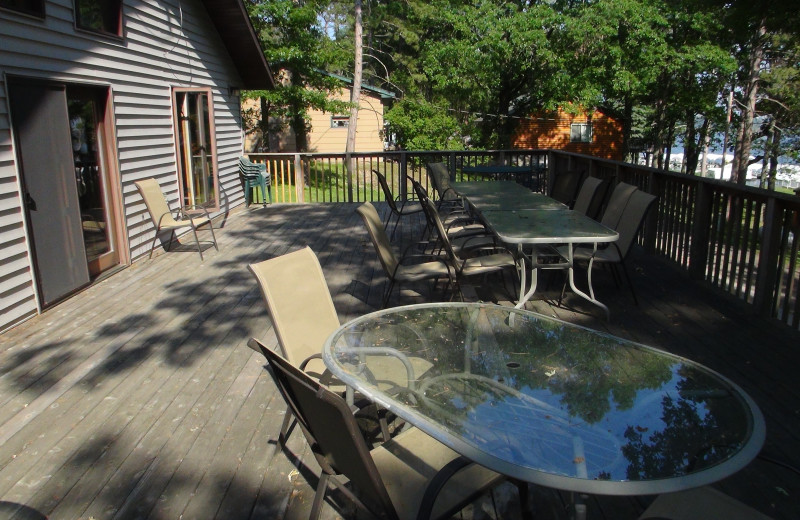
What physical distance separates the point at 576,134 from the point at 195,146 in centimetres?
2111

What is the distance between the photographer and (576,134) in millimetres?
26797

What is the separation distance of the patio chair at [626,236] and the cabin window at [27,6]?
450 cm

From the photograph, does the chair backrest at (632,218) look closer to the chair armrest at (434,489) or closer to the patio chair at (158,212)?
the chair armrest at (434,489)

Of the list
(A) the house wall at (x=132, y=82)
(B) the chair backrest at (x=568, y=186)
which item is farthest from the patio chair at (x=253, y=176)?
(B) the chair backrest at (x=568, y=186)

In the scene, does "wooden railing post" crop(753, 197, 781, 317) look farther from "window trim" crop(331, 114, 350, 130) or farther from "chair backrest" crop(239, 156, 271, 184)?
"window trim" crop(331, 114, 350, 130)

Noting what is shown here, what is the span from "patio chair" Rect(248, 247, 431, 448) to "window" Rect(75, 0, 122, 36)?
4.25 m

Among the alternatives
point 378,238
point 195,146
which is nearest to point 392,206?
point 378,238

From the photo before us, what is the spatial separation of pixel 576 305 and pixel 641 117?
1132 inches

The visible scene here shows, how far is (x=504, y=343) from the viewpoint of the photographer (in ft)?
8.27

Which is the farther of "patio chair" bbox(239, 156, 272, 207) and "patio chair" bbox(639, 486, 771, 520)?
"patio chair" bbox(239, 156, 272, 207)

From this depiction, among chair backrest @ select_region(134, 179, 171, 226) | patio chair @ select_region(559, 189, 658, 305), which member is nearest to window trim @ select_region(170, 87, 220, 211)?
chair backrest @ select_region(134, 179, 171, 226)

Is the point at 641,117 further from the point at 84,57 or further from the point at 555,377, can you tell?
the point at 555,377

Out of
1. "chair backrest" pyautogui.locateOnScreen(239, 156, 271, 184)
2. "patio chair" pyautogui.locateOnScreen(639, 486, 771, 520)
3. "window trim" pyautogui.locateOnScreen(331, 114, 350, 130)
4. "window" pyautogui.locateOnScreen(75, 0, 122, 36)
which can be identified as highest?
"window" pyautogui.locateOnScreen(75, 0, 122, 36)

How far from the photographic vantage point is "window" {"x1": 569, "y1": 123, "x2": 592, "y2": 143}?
26641mm
